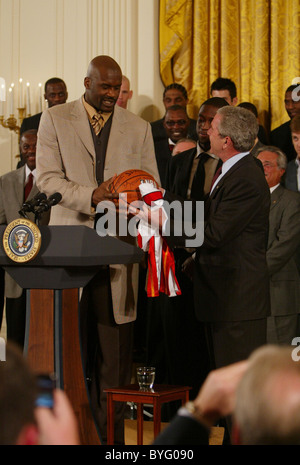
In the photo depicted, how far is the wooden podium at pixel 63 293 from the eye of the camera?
303 cm

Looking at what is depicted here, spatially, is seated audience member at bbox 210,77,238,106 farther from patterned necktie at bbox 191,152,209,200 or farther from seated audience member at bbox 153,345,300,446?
seated audience member at bbox 153,345,300,446

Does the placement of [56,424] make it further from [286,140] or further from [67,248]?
[286,140]

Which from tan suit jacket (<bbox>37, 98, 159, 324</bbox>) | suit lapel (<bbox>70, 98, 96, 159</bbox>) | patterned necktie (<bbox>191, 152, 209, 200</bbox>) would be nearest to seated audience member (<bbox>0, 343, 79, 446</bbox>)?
tan suit jacket (<bbox>37, 98, 159, 324</bbox>)

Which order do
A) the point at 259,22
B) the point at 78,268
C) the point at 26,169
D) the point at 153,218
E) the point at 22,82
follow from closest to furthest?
the point at 78,268
the point at 153,218
the point at 26,169
the point at 259,22
the point at 22,82

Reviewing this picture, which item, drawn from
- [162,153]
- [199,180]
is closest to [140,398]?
[199,180]

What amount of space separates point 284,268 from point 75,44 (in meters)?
3.27

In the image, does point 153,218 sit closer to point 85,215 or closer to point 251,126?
point 85,215

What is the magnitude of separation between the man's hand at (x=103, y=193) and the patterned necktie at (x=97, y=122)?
0.41 metres

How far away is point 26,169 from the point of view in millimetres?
5758

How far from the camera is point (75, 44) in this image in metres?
7.04

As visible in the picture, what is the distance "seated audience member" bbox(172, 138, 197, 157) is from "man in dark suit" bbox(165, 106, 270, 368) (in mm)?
1556

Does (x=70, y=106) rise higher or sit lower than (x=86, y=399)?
higher

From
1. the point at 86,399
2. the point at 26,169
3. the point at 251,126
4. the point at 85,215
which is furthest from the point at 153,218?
the point at 26,169

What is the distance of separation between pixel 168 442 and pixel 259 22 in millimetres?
5793
